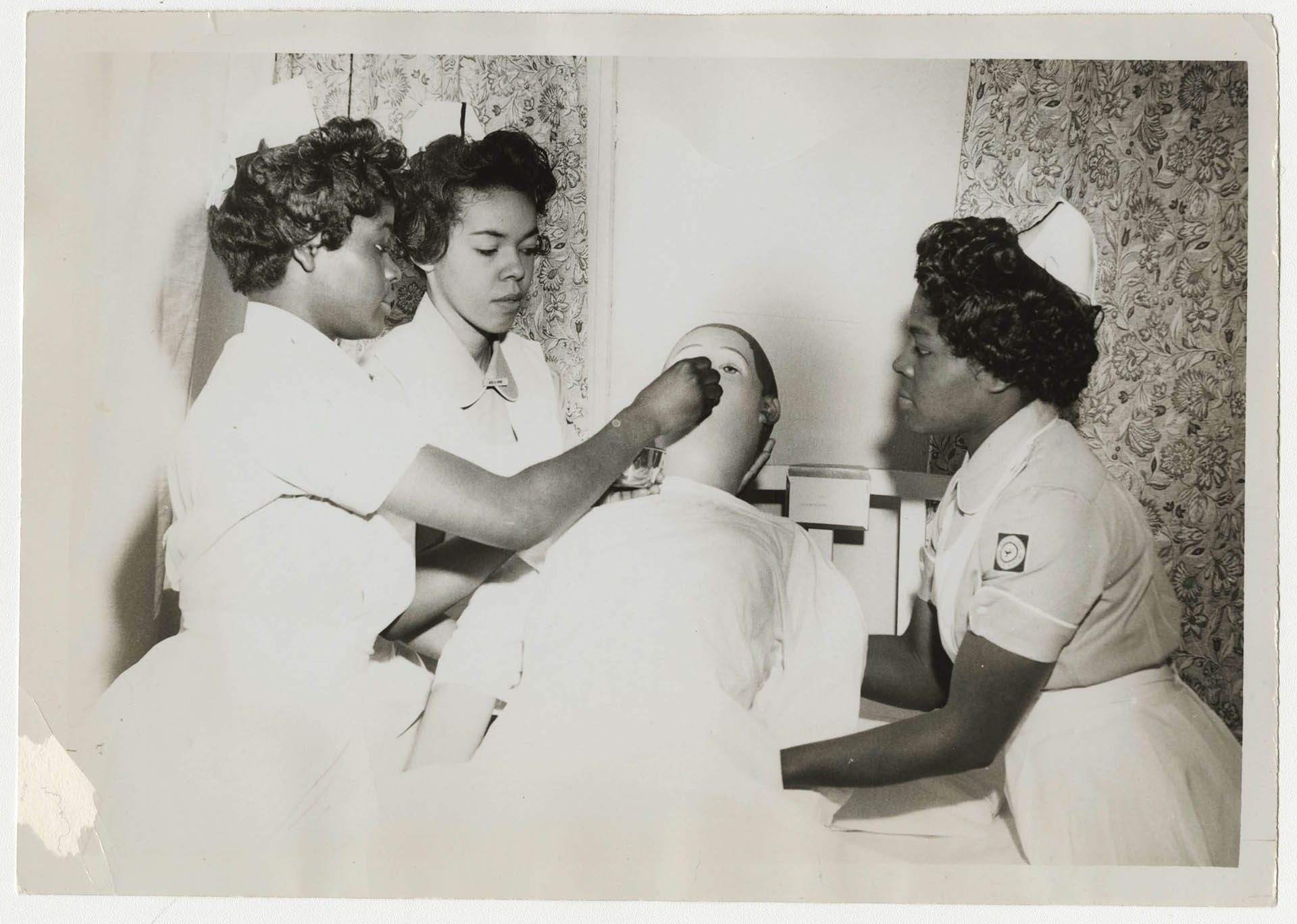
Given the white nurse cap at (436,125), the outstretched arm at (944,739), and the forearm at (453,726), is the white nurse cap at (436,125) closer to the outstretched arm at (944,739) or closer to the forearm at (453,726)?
the forearm at (453,726)

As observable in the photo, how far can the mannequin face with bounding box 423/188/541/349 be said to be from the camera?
1.72 metres

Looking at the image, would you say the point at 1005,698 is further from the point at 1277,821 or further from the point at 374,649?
the point at 374,649

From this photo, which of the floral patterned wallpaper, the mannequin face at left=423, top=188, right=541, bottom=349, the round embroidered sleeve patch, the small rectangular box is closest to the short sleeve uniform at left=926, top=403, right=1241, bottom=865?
the round embroidered sleeve patch

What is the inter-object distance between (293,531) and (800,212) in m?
0.94

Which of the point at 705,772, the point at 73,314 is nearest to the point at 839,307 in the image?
the point at 705,772

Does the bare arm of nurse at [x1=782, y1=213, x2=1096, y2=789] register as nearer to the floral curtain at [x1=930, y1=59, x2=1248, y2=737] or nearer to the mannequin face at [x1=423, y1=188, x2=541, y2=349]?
the floral curtain at [x1=930, y1=59, x2=1248, y2=737]

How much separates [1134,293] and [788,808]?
99 centimetres

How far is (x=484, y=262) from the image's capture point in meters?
1.73

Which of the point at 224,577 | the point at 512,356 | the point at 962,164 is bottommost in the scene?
the point at 224,577

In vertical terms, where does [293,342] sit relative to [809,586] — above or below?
above

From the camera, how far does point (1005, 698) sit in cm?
164

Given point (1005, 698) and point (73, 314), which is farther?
point (73, 314)

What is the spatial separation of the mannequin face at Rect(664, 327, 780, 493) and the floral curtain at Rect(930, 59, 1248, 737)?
1.00ft

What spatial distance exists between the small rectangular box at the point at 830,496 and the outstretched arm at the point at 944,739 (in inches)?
10.3
